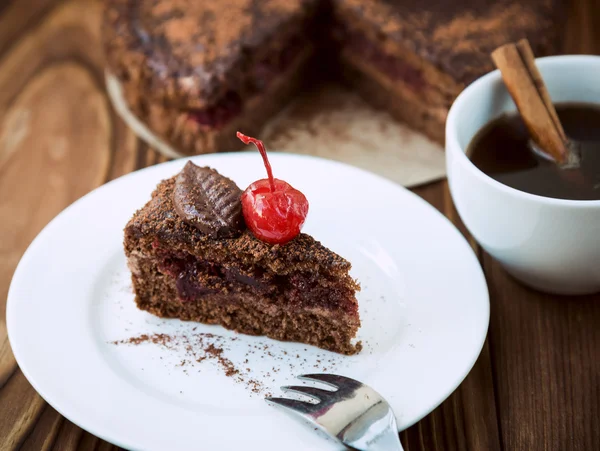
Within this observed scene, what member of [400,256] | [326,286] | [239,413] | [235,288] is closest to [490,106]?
[400,256]

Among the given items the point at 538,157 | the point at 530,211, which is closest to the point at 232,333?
the point at 530,211

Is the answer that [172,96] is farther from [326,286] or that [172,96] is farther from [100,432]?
[100,432]

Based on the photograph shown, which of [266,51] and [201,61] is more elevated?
[201,61]

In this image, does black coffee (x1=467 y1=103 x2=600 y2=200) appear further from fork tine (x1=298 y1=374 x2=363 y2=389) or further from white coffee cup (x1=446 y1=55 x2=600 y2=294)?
fork tine (x1=298 y1=374 x2=363 y2=389)

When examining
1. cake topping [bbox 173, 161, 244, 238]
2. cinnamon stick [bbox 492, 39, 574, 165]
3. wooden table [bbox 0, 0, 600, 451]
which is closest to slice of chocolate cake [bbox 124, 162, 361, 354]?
cake topping [bbox 173, 161, 244, 238]

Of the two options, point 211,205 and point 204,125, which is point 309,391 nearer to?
point 211,205

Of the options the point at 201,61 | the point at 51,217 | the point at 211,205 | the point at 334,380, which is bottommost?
the point at 51,217
